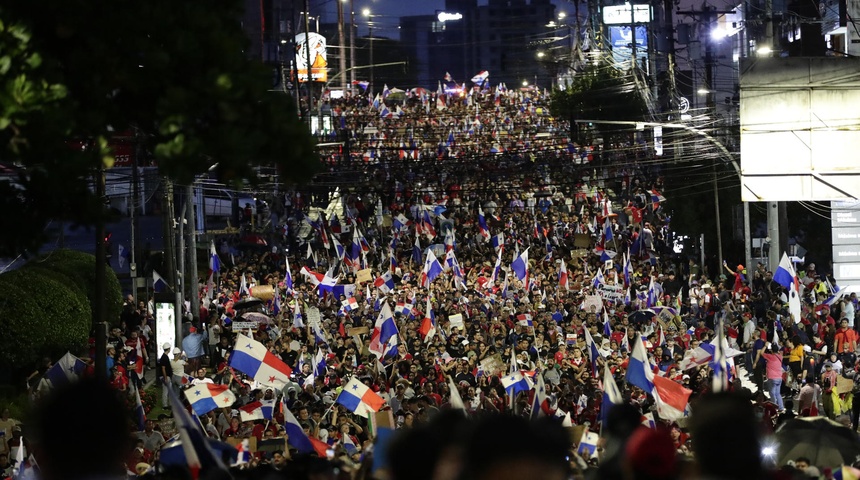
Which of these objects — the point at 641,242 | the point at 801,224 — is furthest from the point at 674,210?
the point at 641,242

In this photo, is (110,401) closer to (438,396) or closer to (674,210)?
(438,396)

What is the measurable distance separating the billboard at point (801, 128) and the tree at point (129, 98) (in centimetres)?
1571

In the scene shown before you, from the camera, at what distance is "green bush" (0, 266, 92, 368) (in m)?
24.3

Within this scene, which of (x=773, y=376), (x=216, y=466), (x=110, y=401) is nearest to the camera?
(x=110, y=401)

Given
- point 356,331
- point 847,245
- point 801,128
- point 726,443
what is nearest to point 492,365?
point 356,331

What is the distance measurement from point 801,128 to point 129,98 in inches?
656

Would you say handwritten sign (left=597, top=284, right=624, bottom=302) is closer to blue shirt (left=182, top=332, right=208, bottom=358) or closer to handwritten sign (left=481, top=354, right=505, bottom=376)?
handwritten sign (left=481, top=354, right=505, bottom=376)

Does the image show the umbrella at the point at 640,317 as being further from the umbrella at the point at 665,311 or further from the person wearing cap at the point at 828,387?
the person wearing cap at the point at 828,387

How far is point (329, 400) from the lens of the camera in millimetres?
18266

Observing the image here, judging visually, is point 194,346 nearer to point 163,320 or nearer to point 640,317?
point 163,320

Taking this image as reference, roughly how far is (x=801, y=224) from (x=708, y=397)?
43.7 meters

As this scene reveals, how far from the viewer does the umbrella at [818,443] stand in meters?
10.3

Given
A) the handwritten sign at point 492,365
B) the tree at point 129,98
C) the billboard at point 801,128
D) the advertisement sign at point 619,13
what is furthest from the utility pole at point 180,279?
the advertisement sign at point 619,13

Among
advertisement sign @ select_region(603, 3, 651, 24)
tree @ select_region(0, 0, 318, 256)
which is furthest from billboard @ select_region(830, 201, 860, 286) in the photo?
advertisement sign @ select_region(603, 3, 651, 24)
